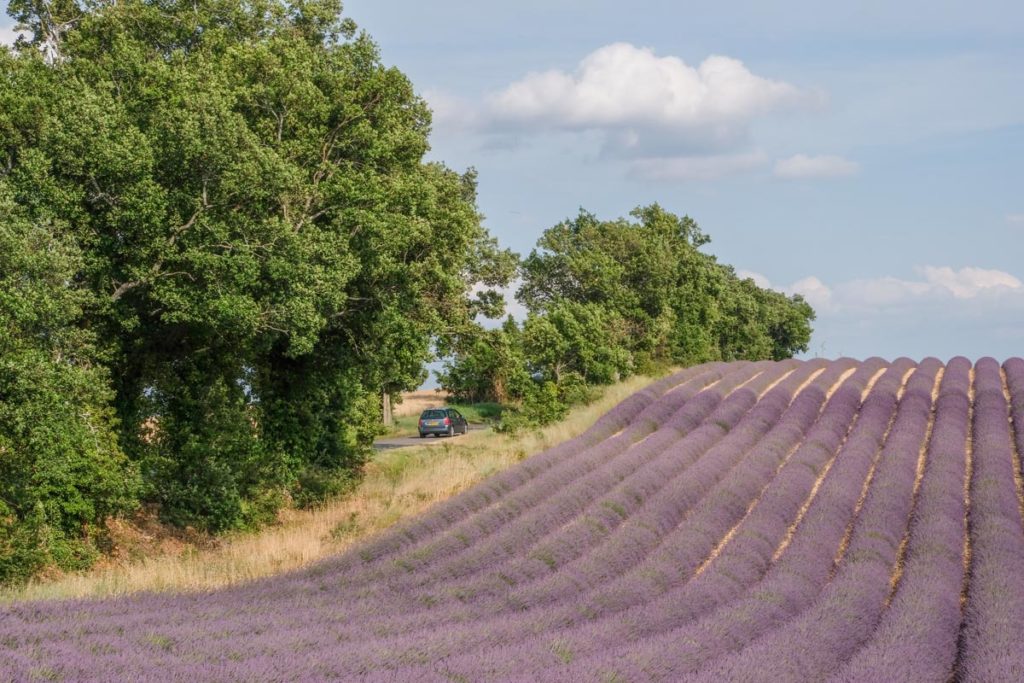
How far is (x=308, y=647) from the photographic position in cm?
1090

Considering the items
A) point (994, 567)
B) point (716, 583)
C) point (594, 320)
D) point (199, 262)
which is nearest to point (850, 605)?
point (716, 583)

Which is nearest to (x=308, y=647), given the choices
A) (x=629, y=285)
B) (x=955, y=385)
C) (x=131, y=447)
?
(x=131, y=447)

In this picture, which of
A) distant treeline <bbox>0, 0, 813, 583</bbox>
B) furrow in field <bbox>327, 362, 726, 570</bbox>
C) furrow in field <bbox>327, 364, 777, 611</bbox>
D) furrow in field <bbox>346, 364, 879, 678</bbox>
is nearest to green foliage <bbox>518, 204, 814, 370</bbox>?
furrow in field <bbox>327, 362, 726, 570</bbox>

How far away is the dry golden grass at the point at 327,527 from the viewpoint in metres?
17.9

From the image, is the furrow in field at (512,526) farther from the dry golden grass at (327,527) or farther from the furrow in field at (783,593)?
the furrow in field at (783,593)

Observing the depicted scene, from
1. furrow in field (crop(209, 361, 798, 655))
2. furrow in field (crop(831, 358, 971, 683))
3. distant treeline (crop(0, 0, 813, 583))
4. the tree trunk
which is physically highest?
distant treeline (crop(0, 0, 813, 583))

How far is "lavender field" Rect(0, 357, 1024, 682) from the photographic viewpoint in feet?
34.5

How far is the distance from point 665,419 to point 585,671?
25950 mm

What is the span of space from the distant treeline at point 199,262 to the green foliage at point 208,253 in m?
0.07

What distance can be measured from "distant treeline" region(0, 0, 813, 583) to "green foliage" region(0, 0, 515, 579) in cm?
7

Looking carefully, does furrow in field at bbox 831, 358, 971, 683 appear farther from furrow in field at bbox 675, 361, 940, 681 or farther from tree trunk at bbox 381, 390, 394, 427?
tree trunk at bbox 381, 390, 394, 427

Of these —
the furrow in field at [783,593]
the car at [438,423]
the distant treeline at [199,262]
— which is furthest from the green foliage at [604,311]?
the furrow in field at [783,593]

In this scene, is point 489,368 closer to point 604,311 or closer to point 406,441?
point 604,311

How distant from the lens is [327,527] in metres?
24.8
